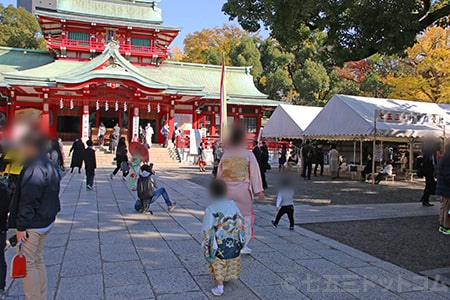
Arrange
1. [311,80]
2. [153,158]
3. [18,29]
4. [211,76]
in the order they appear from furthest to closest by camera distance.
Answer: [18,29] < [311,80] < [211,76] < [153,158]

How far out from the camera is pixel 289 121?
18906 millimetres

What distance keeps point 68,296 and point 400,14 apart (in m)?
8.75

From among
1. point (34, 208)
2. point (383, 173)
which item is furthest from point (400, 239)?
point (383, 173)

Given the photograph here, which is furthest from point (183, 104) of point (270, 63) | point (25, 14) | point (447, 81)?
point (25, 14)

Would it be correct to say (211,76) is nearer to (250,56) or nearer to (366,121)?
(250,56)

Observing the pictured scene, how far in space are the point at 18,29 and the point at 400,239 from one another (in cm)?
4475

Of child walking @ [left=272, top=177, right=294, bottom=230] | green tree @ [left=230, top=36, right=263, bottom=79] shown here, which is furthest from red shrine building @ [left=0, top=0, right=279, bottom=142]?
child walking @ [left=272, top=177, right=294, bottom=230]

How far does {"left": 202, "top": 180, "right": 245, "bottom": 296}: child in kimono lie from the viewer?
3.61 m

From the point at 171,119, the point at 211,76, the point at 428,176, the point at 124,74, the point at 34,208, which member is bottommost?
the point at 428,176

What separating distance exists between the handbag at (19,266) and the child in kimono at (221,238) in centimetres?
159

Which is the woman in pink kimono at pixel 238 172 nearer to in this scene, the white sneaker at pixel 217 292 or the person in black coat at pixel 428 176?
the white sneaker at pixel 217 292

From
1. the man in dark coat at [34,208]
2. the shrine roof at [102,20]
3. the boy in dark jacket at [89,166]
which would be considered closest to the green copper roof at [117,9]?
the shrine roof at [102,20]

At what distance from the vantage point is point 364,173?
1536 centimetres

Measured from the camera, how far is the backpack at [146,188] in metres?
7.34
